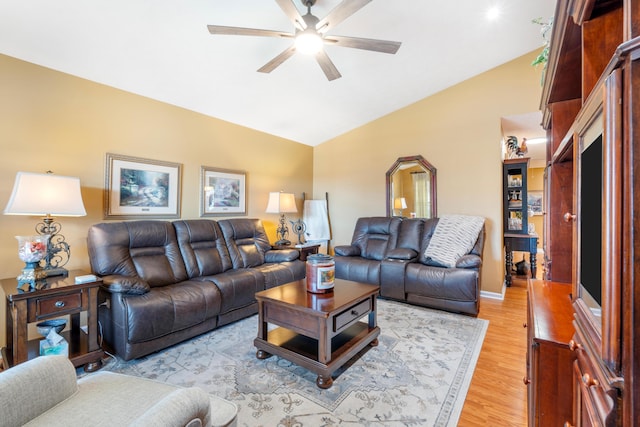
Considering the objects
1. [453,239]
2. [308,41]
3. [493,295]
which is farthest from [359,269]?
[308,41]

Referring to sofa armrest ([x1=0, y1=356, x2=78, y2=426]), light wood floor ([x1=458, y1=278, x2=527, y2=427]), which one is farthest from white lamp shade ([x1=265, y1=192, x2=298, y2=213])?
sofa armrest ([x1=0, y1=356, x2=78, y2=426])

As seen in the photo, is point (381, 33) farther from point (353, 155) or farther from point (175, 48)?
point (353, 155)

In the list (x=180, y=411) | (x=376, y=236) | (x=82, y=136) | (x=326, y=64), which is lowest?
(x=180, y=411)

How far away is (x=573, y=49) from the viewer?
45.2 inches

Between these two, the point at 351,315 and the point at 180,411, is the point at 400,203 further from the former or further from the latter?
the point at 180,411

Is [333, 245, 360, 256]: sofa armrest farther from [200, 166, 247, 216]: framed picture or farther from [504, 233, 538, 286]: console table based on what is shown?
[504, 233, 538, 286]: console table

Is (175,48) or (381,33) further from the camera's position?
(381,33)

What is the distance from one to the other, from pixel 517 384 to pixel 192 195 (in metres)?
3.82

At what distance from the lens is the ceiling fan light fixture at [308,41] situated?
2100 mm

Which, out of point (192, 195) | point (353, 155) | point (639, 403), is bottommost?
point (639, 403)

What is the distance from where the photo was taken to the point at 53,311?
1.98 metres

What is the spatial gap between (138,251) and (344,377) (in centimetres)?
230

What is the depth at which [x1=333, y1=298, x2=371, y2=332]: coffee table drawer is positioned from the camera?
82.7 inches

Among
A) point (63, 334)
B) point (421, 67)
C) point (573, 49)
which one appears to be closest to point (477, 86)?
point (421, 67)
